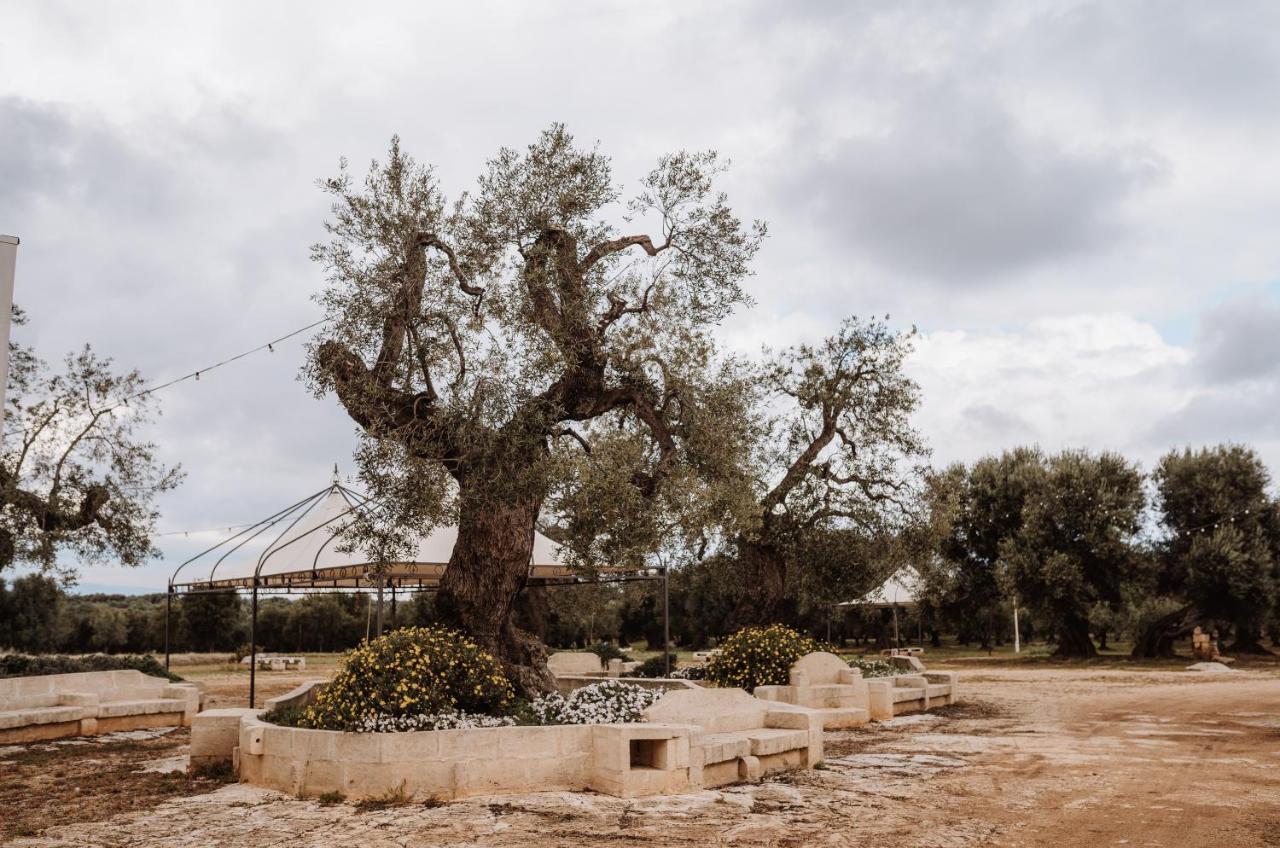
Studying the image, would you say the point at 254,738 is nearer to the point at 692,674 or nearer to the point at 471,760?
the point at 471,760

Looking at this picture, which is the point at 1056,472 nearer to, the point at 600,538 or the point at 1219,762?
the point at 1219,762

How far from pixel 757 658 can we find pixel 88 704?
1037 cm

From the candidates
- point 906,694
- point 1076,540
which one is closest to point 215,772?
point 906,694

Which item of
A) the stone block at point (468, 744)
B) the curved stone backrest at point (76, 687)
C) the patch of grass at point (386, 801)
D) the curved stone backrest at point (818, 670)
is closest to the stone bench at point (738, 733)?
the stone block at point (468, 744)

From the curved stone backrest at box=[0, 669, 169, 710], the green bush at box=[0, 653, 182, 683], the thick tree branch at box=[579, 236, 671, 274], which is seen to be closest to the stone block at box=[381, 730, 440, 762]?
the thick tree branch at box=[579, 236, 671, 274]

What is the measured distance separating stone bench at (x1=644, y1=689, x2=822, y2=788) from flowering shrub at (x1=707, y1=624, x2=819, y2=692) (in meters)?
4.22

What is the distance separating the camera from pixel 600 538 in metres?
12.0

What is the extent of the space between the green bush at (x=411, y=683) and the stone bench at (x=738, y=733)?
1784 millimetres

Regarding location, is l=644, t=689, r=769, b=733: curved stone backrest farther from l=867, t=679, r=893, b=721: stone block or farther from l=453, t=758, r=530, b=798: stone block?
l=867, t=679, r=893, b=721: stone block

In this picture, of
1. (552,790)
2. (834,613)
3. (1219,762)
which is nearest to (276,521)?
(552,790)

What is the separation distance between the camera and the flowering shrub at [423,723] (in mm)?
9242

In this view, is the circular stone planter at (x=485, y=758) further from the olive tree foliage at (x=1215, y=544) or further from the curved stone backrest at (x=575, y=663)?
the olive tree foliage at (x=1215, y=544)

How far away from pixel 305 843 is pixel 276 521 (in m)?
11.9

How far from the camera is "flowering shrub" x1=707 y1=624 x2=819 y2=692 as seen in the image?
1625 centimetres
